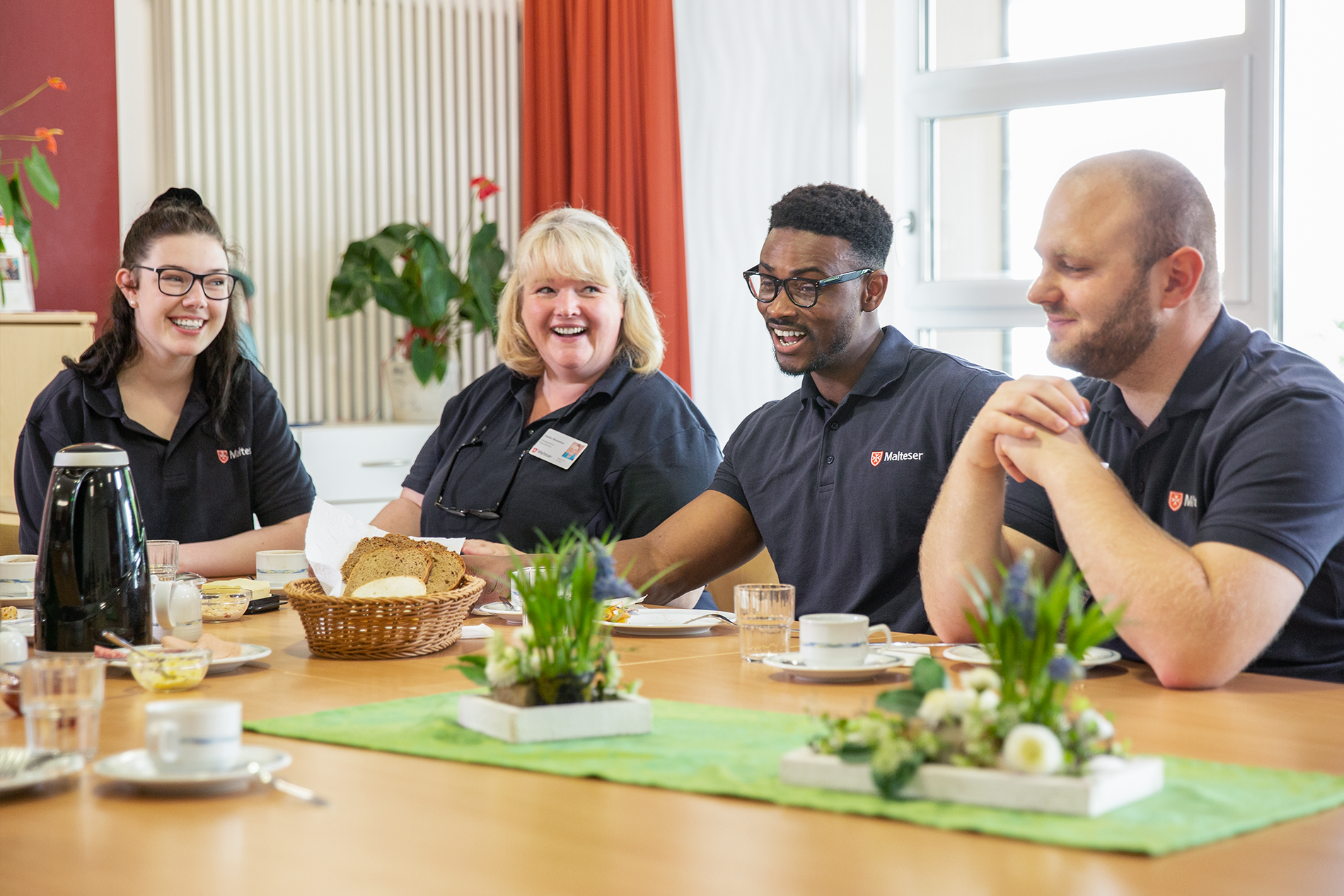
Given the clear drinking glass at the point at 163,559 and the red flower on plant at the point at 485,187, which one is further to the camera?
the red flower on plant at the point at 485,187

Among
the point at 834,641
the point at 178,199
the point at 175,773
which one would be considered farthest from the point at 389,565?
the point at 178,199

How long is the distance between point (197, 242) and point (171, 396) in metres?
0.34

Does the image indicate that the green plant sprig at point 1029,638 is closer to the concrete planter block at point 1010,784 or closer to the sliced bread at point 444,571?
the concrete planter block at point 1010,784

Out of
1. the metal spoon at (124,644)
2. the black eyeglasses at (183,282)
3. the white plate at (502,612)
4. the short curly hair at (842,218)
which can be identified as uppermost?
the short curly hair at (842,218)

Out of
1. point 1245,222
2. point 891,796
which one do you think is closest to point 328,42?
point 1245,222

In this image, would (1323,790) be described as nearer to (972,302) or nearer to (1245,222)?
(1245,222)

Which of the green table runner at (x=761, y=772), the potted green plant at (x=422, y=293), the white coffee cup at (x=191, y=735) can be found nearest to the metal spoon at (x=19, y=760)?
the white coffee cup at (x=191, y=735)

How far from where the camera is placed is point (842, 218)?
2.71 m

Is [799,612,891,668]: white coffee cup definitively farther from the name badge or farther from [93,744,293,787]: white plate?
the name badge

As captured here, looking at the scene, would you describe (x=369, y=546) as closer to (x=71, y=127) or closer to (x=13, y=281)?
(x=13, y=281)

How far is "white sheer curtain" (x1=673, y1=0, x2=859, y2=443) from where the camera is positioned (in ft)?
16.2

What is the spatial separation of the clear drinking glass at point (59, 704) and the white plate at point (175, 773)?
0.24ft

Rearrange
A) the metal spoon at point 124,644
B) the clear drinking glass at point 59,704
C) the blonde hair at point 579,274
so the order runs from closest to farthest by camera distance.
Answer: the clear drinking glass at point 59,704
the metal spoon at point 124,644
the blonde hair at point 579,274

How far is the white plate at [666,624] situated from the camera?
2.13 m
